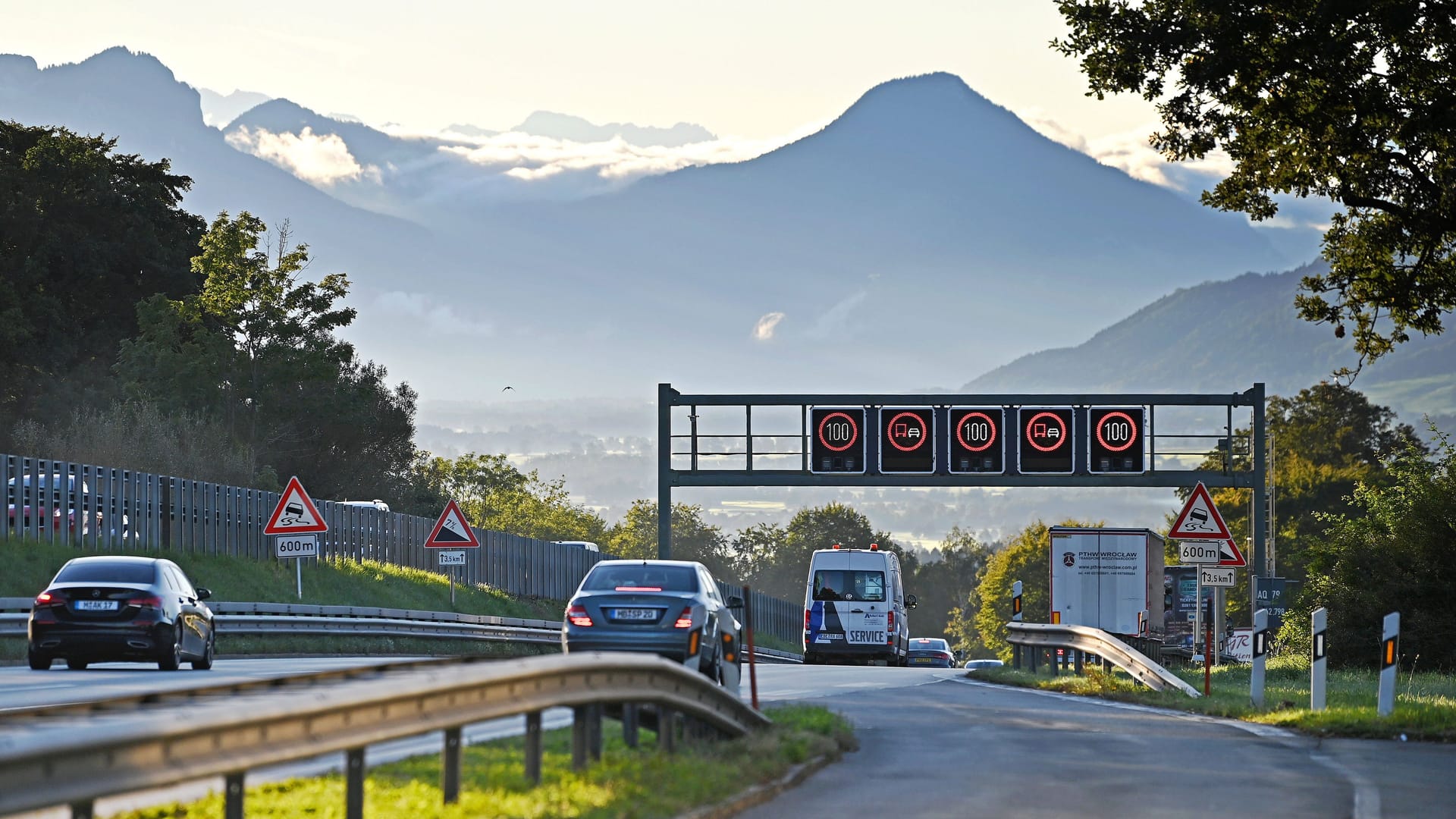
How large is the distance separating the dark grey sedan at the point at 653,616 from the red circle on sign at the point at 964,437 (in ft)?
81.1

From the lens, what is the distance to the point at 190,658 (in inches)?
1000

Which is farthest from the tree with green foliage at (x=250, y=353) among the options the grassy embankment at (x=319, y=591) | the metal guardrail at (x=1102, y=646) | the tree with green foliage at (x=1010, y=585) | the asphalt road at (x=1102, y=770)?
the tree with green foliage at (x=1010, y=585)

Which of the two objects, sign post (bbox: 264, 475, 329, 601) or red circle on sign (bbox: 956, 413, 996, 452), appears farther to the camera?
red circle on sign (bbox: 956, 413, 996, 452)

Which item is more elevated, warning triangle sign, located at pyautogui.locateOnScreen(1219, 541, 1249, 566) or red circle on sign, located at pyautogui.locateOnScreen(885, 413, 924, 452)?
red circle on sign, located at pyautogui.locateOnScreen(885, 413, 924, 452)

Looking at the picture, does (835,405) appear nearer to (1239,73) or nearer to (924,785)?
(1239,73)

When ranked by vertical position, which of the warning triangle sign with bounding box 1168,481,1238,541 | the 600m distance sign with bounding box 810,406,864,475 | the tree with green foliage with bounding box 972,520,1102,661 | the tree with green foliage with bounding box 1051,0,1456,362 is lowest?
the tree with green foliage with bounding box 972,520,1102,661

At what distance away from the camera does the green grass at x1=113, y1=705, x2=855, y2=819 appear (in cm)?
952

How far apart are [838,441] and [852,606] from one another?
3854 mm

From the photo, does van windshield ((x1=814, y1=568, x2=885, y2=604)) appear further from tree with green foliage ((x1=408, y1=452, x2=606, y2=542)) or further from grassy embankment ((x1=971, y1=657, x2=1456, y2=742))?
tree with green foliage ((x1=408, y1=452, x2=606, y2=542))

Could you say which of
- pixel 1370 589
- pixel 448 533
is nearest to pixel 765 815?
pixel 1370 589

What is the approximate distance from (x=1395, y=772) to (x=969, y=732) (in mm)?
4041

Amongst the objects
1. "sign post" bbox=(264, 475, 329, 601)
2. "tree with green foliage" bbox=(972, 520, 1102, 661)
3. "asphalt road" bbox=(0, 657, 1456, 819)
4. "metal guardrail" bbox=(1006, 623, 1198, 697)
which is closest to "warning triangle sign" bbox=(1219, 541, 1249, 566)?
"metal guardrail" bbox=(1006, 623, 1198, 697)

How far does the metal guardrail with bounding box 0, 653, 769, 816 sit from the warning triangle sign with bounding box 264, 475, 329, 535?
2379cm

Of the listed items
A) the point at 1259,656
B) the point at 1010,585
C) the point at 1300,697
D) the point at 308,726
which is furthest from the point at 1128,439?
the point at 1010,585
